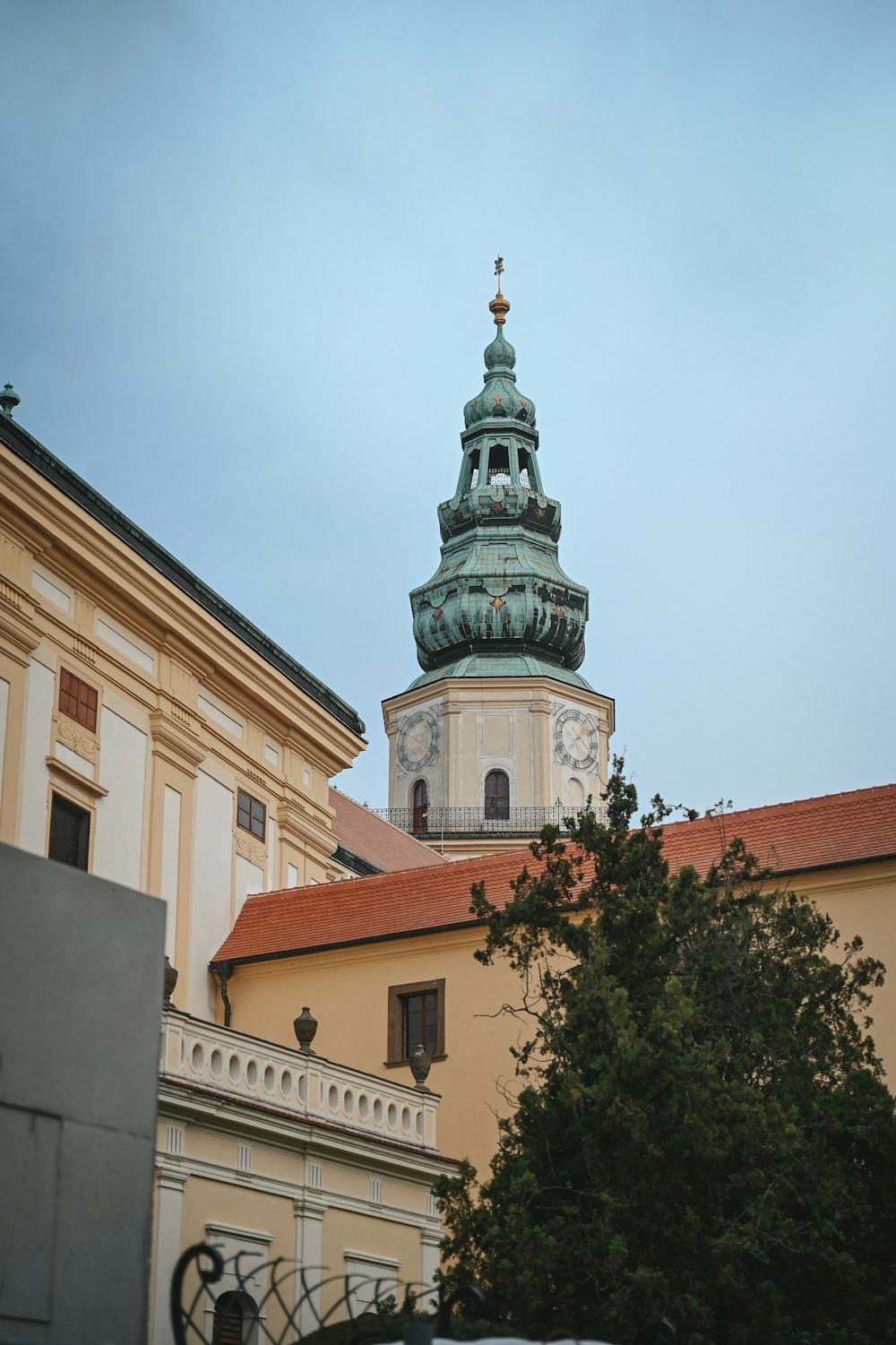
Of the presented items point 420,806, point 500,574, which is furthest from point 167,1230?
point 500,574

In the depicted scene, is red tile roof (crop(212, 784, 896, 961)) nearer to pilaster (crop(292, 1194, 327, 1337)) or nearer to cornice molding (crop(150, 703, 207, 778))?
cornice molding (crop(150, 703, 207, 778))

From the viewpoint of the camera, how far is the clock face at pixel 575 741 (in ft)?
211

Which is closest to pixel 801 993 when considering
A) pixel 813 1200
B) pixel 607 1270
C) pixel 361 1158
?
pixel 813 1200

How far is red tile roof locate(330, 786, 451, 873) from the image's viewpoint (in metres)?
42.5

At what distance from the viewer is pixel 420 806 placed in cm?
6606

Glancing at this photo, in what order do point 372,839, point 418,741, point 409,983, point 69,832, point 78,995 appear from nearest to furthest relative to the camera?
point 78,995, point 69,832, point 409,983, point 372,839, point 418,741

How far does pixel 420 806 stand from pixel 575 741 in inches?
243

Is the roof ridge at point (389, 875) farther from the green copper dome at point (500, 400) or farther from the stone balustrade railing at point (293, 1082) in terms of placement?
the green copper dome at point (500, 400)

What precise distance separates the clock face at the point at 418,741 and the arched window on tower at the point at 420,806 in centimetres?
75

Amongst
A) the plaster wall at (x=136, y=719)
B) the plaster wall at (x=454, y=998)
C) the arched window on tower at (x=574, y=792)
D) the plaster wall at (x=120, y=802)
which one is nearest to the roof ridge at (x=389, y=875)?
the plaster wall at (x=136, y=719)

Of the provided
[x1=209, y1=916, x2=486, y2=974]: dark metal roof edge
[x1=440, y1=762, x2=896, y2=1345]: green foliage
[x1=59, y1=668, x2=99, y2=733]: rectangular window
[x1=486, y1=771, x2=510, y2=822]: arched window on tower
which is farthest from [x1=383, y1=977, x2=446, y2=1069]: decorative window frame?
[x1=486, y1=771, x2=510, y2=822]: arched window on tower

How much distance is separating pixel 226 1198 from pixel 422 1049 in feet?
16.4

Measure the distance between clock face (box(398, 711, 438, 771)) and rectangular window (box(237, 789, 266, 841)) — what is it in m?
36.4

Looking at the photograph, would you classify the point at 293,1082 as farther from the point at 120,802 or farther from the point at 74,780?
the point at 120,802
